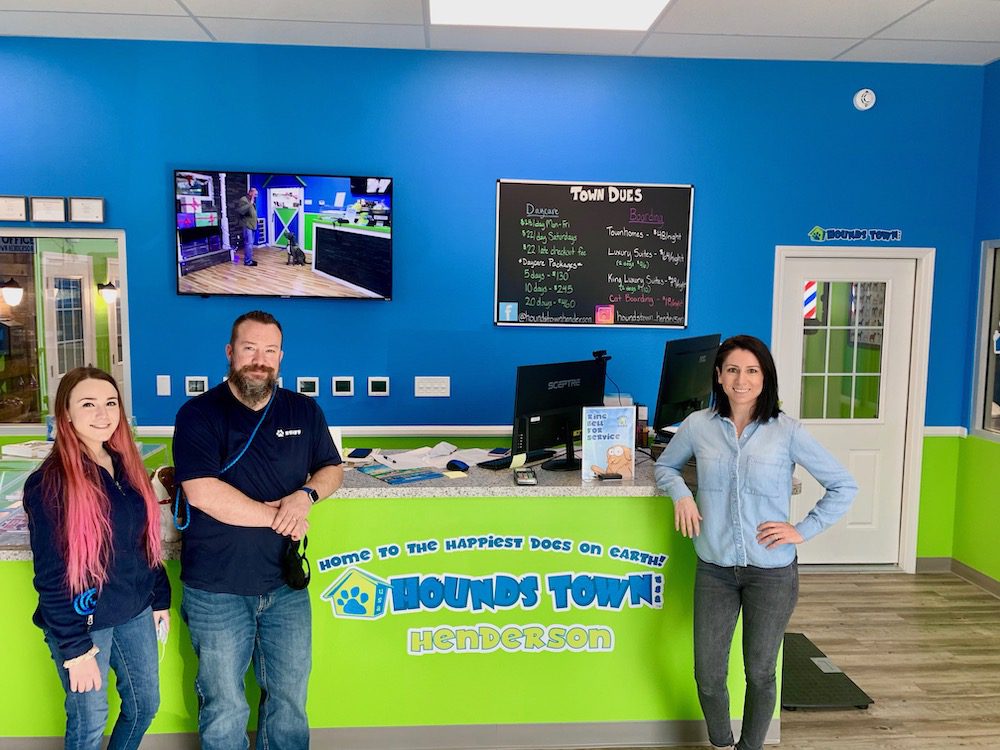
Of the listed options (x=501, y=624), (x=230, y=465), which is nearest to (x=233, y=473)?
(x=230, y=465)

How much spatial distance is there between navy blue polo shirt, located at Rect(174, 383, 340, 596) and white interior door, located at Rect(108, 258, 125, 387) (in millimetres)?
2446

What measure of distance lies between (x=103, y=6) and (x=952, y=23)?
4250 millimetres

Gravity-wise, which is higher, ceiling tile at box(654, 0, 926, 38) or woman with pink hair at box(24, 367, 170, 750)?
ceiling tile at box(654, 0, 926, 38)

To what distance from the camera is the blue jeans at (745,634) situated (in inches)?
98.2

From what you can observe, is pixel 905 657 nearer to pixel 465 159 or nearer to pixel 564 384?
pixel 564 384

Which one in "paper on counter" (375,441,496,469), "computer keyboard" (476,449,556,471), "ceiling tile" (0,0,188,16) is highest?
"ceiling tile" (0,0,188,16)

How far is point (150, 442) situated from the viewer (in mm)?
4391

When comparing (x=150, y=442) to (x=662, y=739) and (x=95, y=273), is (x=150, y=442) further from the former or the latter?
(x=662, y=739)

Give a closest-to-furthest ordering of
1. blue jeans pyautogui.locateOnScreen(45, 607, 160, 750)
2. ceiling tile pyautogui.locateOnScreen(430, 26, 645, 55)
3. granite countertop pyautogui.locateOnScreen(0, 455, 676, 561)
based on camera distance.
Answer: blue jeans pyautogui.locateOnScreen(45, 607, 160, 750) < granite countertop pyautogui.locateOnScreen(0, 455, 676, 561) < ceiling tile pyautogui.locateOnScreen(430, 26, 645, 55)

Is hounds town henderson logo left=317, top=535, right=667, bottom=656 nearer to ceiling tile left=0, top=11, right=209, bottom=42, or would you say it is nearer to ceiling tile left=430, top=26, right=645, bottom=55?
ceiling tile left=430, top=26, right=645, bottom=55

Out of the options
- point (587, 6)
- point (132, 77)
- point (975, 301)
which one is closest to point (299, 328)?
point (132, 77)

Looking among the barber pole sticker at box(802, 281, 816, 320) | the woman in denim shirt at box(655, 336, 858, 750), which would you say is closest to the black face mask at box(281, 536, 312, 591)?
the woman in denim shirt at box(655, 336, 858, 750)

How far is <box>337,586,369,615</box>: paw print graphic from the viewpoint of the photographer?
274 centimetres

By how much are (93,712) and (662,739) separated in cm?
200
